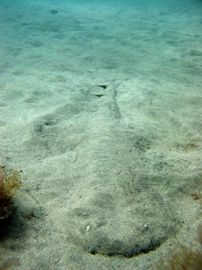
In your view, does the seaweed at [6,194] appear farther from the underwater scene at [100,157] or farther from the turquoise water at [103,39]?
the turquoise water at [103,39]

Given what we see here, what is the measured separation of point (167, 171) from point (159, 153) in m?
0.47

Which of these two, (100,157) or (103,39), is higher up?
(100,157)

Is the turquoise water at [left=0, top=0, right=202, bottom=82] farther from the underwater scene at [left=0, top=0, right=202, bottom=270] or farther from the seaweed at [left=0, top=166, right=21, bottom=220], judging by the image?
the seaweed at [left=0, top=166, right=21, bottom=220]

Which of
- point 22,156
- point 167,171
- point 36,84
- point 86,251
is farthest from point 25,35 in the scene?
point 86,251

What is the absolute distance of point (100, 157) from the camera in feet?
15.9

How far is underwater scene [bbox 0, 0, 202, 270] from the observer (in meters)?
3.52

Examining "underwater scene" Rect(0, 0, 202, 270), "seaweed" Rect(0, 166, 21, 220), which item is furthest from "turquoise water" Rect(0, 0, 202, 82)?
"seaweed" Rect(0, 166, 21, 220)

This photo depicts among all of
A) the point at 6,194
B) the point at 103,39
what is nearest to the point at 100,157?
the point at 6,194

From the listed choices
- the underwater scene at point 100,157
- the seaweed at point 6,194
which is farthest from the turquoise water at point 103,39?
the seaweed at point 6,194

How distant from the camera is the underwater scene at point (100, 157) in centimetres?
352

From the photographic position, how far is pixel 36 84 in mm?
7840

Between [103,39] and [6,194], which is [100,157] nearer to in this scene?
[6,194]

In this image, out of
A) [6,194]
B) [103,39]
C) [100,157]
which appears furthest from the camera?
[103,39]

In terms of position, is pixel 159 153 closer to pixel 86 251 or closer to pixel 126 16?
pixel 86 251
